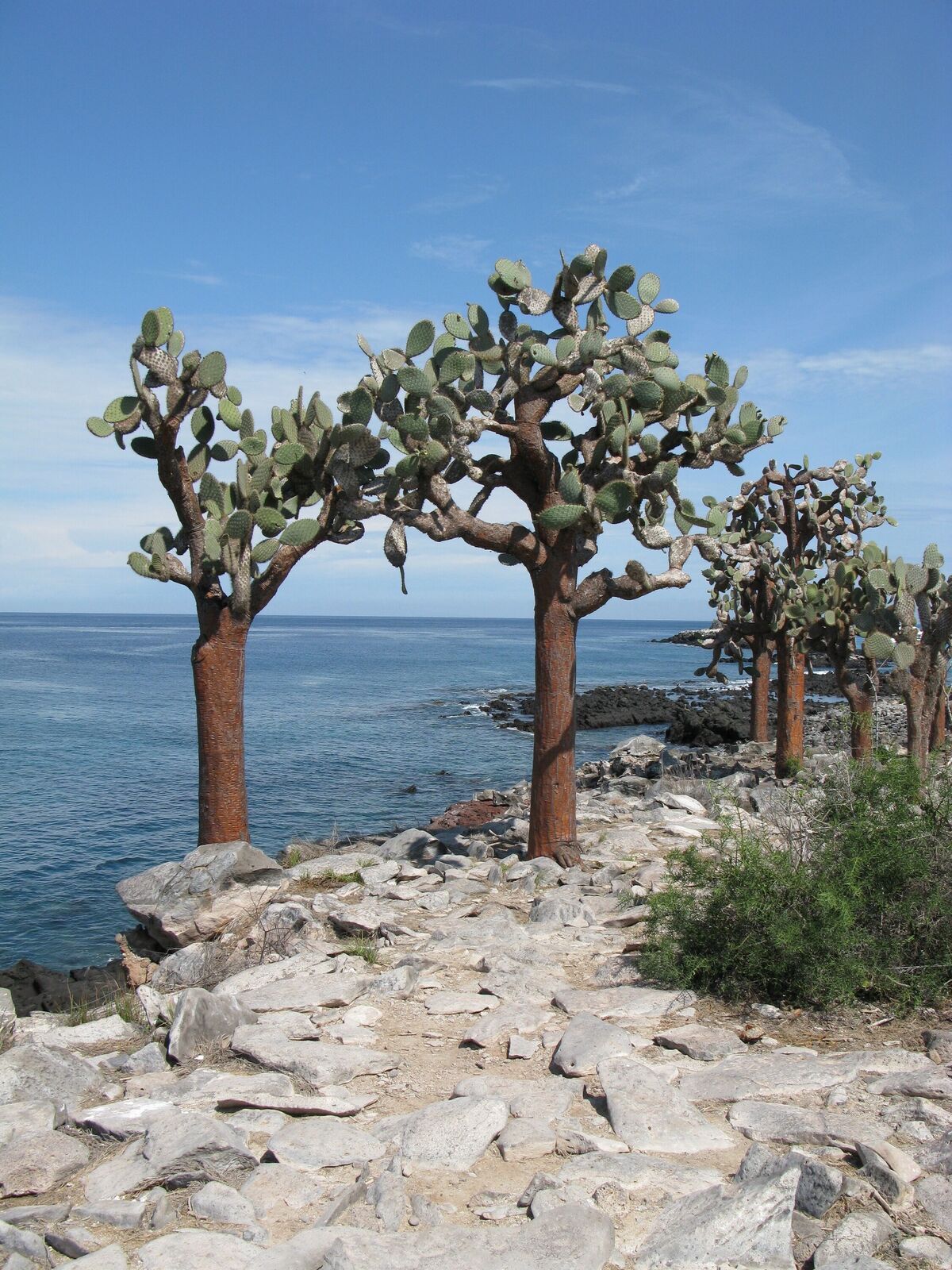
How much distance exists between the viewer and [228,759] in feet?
30.1

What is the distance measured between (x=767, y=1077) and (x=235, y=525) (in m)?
6.29

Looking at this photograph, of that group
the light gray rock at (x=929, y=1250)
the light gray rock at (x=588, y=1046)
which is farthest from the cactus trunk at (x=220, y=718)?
the light gray rock at (x=929, y=1250)

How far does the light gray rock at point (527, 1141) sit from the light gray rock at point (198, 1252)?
115cm

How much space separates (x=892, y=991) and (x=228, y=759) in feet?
19.6

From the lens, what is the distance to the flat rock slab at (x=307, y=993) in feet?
19.8

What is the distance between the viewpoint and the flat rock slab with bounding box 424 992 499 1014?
599 centimetres

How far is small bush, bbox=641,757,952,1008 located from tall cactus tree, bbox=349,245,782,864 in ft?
11.7

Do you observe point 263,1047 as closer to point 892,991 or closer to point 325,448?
point 892,991

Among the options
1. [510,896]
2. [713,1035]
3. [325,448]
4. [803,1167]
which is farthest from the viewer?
[325,448]

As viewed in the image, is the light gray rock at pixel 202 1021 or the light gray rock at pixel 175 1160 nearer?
the light gray rock at pixel 175 1160

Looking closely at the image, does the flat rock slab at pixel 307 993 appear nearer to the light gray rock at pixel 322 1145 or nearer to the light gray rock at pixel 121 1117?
the light gray rock at pixel 121 1117

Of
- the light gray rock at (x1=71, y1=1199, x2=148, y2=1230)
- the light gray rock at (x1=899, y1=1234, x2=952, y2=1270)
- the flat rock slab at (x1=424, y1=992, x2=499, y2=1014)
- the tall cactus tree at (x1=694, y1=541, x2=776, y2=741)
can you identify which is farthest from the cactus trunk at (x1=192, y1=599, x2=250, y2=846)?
the tall cactus tree at (x1=694, y1=541, x2=776, y2=741)

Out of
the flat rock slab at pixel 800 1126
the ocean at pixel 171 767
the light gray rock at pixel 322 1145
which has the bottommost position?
the ocean at pixel 171 767

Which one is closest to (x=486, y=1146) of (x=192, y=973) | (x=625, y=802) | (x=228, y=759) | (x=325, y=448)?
(x=192, y=973)
